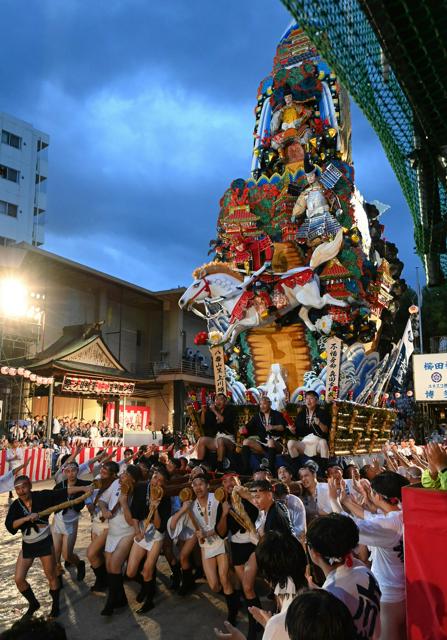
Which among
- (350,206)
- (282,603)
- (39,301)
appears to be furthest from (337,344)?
(39,301)

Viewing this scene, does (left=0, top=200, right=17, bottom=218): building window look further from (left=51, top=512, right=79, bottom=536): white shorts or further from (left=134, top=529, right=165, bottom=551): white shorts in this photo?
(left=134, top=529, right=165, bottom=551): white shorts

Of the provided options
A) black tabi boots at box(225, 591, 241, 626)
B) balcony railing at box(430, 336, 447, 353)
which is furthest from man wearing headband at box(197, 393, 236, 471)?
balcony railing at box(430, 336, 447, 353)

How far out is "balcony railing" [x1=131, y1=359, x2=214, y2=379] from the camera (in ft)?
95.1

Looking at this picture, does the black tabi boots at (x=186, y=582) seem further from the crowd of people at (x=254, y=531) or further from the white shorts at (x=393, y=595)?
the white shorts at (x=393, y=595)

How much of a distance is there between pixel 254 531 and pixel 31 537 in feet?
8.41

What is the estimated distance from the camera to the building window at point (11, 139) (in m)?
35.1

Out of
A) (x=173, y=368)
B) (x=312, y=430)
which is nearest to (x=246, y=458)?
(x=312, y=430)

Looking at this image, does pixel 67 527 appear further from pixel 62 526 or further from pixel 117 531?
pixel 117 531

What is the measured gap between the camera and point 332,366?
38.4ft

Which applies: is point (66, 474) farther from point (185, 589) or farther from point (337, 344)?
point (337, 344)

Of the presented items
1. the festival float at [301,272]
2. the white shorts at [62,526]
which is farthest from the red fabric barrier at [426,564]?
the festival float at [301,272]

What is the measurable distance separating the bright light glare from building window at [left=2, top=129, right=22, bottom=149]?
53.7 ft

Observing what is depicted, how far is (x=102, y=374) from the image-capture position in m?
23.6

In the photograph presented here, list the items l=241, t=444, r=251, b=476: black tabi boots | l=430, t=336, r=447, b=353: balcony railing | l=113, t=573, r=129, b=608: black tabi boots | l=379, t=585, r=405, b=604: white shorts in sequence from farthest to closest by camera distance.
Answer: l=430, t=336, r=447, b=353: balcony railing → l=241, t=444, r=251, b=476: black tabi boots → l=113, t=573, r=129, b=608: black tabi boots → l=379, t=585, r=405, b=604: white shorts
